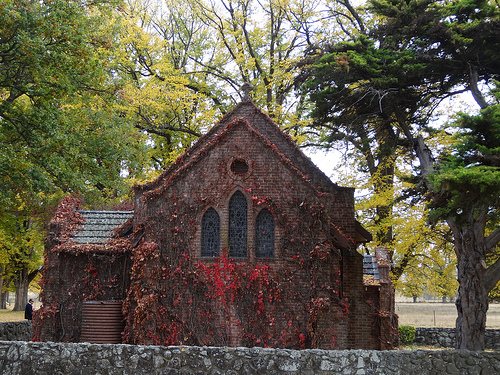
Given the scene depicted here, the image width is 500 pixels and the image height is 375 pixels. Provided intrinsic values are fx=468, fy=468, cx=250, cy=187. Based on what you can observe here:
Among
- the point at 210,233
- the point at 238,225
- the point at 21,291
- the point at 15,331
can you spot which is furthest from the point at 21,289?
the point at 238,225

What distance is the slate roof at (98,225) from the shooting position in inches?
615

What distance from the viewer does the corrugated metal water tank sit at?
46.4 feet

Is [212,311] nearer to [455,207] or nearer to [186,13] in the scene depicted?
[455,207]

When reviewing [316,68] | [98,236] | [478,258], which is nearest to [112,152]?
[98,236]

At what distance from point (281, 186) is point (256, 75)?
68.0ft

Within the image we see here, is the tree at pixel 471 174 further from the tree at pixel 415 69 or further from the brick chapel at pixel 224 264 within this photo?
the brick chapel at pixel 224 264

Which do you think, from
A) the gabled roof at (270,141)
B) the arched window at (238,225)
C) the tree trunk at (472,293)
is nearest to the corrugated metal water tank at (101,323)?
the gabled roof at (270,141)

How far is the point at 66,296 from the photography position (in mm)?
14953

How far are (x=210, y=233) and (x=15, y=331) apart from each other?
11941 millimetres

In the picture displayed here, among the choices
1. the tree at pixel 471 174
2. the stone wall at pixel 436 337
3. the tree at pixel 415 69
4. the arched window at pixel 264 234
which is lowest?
the stone wall at pixel 436 337

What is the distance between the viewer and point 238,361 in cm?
900

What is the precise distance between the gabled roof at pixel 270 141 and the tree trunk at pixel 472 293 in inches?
197

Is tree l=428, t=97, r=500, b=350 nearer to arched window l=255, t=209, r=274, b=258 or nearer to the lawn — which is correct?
arched window l=255, t=209, r=274, b=258

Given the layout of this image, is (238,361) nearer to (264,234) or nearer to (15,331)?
(264,234)
